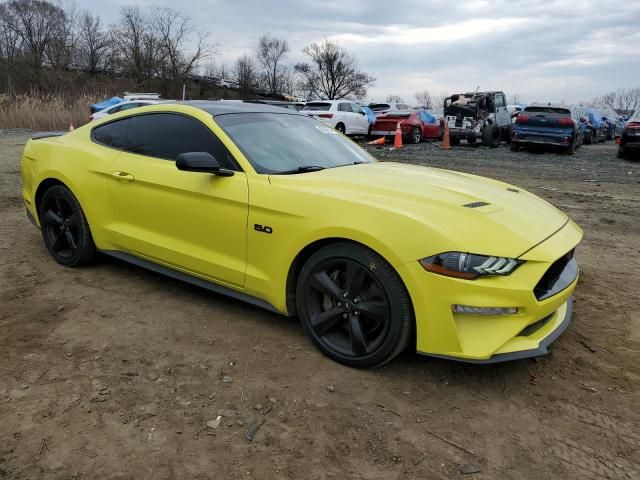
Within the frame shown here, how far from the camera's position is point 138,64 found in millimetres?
51406

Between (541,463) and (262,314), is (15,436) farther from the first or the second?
(541,463)

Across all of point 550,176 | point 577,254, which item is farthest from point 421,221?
point 550,176

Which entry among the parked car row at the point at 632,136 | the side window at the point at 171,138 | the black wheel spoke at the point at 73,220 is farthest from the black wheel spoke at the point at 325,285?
the parked car row at the point at 632,136

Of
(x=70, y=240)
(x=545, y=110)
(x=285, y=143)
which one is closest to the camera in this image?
(x=285, y=143)

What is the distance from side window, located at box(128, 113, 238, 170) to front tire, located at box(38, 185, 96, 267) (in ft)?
2.55

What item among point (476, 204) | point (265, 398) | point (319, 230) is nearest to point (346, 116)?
point (476, 204)

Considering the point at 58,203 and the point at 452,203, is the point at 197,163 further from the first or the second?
the point at 58,203

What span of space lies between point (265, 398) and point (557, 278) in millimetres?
1740

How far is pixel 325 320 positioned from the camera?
3084 millimetres

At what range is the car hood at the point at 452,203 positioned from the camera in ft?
8.96

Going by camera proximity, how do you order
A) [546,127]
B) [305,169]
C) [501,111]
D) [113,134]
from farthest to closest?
[501,111], [546,127], [113,134], [305,169]

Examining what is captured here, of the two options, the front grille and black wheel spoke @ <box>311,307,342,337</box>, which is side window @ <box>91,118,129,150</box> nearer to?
black wheel spoke @ <box>311,307,342,337</box>

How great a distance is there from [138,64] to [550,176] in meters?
48.6

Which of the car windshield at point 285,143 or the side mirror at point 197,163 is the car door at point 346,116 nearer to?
the car windshield at point 285,143
